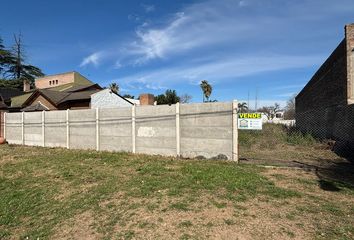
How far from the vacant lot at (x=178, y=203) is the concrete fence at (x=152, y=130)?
1162 millimetres

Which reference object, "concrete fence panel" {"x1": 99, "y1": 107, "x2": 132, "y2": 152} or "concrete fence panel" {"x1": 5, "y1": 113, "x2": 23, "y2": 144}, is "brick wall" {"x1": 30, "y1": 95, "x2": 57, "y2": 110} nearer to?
"concrete fence panel" {"x1": 5, "y1": 113, "x2": 23, "y2": 144}

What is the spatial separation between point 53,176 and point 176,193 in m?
4.42

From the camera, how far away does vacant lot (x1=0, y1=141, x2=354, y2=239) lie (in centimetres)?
441

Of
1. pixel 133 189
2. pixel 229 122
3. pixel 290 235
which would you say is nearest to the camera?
pixel 290 235

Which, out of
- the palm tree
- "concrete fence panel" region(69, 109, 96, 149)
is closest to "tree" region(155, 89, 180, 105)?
the palm tree

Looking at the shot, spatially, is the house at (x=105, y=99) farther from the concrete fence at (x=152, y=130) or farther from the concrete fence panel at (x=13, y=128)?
the concrete fence at (x=152, y=130)

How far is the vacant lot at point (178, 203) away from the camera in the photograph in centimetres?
441

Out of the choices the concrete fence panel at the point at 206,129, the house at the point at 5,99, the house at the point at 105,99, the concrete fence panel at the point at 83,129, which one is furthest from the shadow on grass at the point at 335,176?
the house at the point at 5,99

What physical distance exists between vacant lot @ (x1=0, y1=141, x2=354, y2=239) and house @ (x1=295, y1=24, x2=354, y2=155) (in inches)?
180

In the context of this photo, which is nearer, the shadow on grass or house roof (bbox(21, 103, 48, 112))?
the shadow on grass

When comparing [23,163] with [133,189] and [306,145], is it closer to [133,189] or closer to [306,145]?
[133,189]

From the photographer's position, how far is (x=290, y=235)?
4.05m

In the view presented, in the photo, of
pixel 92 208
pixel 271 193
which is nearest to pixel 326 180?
pixel 271 193

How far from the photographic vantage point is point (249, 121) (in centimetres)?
962
